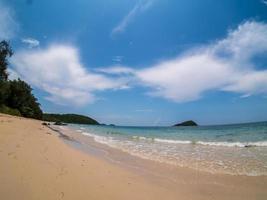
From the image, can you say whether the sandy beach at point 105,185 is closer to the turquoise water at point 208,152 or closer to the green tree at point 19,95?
the turquoise water at point 208,152

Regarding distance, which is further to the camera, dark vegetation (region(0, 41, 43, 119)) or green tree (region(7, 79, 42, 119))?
green tree (region(7, 79, 42, 119))

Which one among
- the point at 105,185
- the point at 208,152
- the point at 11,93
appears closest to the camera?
the point at 105,185

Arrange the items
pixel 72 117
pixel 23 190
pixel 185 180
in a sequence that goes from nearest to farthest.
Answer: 1. pixel 23 190
2. pixel 185 180
3. pixel 72 117

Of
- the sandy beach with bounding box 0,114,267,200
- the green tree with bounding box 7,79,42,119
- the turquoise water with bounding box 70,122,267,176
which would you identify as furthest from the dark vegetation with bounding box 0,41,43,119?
the sandy beach with bounding box 0,114,267,200

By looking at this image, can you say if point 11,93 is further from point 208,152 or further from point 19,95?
point 208,152

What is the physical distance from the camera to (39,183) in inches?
174

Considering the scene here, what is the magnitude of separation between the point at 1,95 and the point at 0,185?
4920cm

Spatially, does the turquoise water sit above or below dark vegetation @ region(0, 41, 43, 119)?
below

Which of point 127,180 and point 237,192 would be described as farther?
point 127,180

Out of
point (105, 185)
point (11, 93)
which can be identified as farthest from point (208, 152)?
point (11, 93)

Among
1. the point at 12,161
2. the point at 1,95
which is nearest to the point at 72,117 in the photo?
the point at 1,95

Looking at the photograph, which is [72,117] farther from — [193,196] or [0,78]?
[193,196]

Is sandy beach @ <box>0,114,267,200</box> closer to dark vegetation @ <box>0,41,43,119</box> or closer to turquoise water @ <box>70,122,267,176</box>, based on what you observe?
turquoise water @ <box>70,122,267,176</box>

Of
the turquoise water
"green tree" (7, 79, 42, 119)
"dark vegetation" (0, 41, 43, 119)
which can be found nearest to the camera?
the turquoise water
